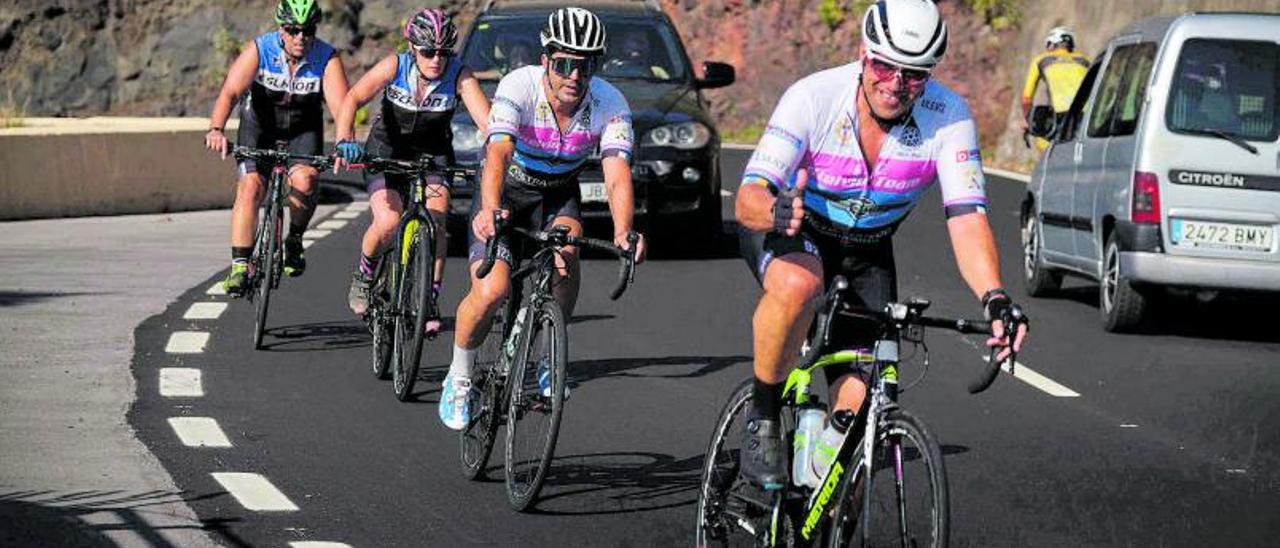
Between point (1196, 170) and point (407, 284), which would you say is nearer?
point (407, 284)

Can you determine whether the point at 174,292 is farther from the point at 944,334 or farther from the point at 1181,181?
the point at 1181,181

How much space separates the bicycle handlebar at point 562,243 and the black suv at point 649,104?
870 centimetres

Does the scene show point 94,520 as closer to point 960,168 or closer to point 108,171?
point 960,168

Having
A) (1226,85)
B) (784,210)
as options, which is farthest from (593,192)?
(784,210)

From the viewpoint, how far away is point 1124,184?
15484 mm

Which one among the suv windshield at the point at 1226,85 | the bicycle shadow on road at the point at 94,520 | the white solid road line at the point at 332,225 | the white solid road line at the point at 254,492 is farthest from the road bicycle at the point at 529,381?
the white solid road line at the point at 332,225

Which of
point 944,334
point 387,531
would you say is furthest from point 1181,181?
point 387,531

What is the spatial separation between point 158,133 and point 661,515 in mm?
16187

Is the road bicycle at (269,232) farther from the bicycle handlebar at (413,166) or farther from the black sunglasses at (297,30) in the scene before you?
the bicycle handlebar at (413,166)

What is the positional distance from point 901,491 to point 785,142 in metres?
1.28

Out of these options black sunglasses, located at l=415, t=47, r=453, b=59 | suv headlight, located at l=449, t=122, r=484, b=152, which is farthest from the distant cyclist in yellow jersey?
black sunglasses, located at l=415, t=47, r=453, b=59

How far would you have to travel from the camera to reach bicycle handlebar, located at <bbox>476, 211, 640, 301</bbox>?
30.6 ft

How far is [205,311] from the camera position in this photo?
1571 centimetres

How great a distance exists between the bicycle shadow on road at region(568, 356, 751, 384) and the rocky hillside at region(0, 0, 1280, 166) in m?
25.4
